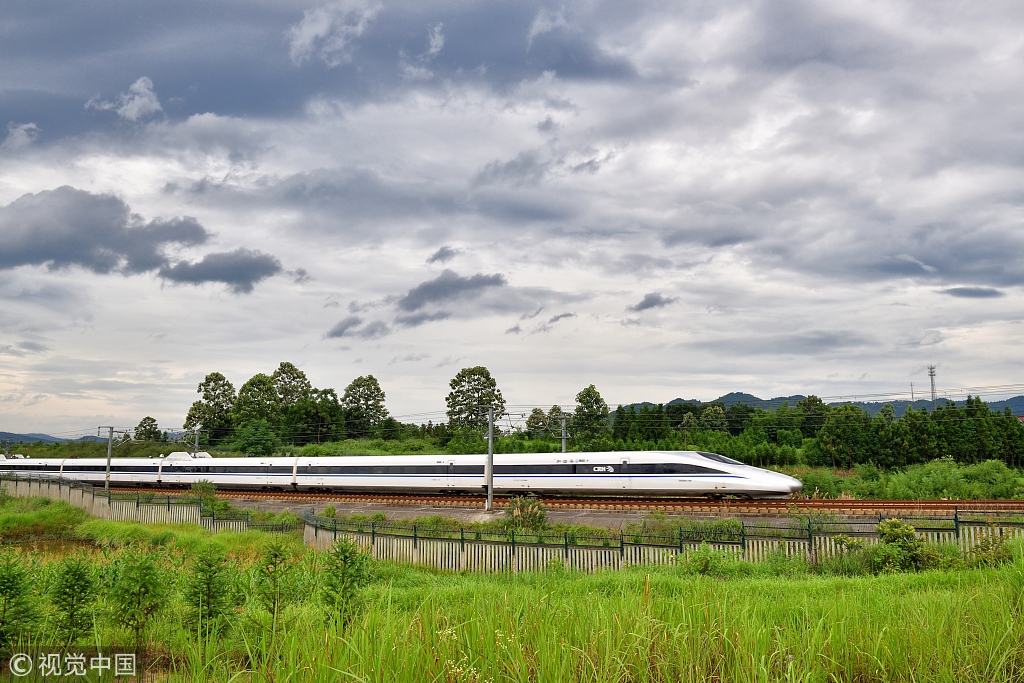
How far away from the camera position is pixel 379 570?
48.6 feet

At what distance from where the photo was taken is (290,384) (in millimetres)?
96938

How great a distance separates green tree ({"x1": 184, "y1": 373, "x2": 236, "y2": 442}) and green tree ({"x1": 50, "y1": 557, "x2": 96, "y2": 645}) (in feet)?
293

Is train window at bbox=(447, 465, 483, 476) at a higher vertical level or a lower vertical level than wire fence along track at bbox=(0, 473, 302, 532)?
higher

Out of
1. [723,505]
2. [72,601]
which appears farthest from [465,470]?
[72,601]

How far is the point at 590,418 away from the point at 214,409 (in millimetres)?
58110

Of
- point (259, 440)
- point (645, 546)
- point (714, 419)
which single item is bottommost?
point (645, 546)

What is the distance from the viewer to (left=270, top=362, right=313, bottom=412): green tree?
9600 centimetres

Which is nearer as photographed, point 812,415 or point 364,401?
point 812,415

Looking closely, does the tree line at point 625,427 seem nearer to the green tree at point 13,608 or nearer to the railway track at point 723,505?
the railway track at point 723,505

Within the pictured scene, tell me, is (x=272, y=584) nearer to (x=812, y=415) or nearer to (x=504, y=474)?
(x=504, y=474)

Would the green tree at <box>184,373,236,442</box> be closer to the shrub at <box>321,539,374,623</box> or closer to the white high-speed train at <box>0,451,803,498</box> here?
the white high-speed train at <box>0,451,803,498</box>

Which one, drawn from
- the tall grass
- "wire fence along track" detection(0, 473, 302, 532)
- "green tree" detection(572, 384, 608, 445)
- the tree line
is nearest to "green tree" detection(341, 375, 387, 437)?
the tree line

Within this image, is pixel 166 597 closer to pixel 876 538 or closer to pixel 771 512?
pixel 876 538

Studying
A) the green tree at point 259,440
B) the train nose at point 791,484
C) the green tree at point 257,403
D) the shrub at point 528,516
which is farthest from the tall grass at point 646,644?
the green tree at point 257,403
